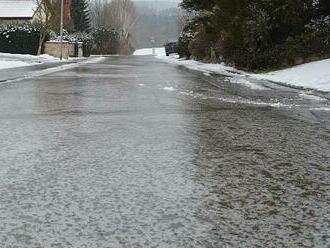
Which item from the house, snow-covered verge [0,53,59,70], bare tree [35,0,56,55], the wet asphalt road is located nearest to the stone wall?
bare tree [35,0,56,55]

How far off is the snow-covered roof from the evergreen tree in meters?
24.9

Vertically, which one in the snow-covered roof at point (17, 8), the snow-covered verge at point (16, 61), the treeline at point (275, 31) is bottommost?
the snow-covered verge at point (16, 61)

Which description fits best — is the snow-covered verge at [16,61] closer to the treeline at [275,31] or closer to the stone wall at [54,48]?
the stone wall at [54,48]

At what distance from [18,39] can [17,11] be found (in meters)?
13.4

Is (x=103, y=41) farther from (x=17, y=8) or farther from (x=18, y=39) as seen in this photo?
(x=18, y=39)

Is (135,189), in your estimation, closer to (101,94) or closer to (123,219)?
(123,219)

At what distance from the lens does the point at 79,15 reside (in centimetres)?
9369

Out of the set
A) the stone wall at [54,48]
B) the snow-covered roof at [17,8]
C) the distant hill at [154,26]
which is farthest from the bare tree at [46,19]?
the distant hill at [154,26]

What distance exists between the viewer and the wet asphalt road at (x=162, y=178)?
3.55 m

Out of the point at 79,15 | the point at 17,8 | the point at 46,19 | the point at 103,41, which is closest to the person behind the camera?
the point at 46,19

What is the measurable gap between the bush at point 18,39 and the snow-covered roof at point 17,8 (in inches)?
421

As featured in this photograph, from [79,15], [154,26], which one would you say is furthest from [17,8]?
[154,26]

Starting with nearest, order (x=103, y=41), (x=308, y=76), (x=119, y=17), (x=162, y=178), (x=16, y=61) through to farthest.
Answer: (x=162, y=178) → (x=308, y=76) → (x=16, y=61) → (x=103, y=41) → (x=119, y=17)

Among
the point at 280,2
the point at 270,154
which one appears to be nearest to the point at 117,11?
the point at 280,2
